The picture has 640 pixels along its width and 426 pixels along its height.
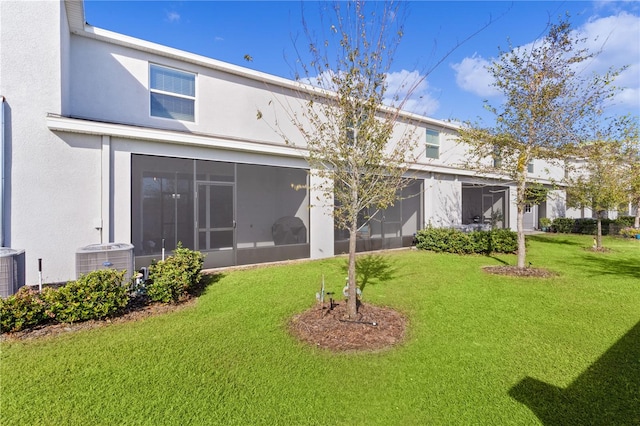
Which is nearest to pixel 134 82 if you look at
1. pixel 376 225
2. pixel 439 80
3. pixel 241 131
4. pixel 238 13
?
pixel 241 131

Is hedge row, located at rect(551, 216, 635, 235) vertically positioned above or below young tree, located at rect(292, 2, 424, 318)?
below

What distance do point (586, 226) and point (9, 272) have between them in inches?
1044

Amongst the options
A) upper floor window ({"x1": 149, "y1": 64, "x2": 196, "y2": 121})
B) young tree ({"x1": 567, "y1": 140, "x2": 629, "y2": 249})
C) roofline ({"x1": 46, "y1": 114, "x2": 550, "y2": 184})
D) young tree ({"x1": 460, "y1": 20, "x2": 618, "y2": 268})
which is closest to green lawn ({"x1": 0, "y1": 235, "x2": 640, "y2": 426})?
roofline ({"x1": 46, "y1": 114, "x2": 550, "y2": 184})

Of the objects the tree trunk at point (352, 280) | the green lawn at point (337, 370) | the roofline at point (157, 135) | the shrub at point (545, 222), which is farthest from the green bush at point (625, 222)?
the tree trunk at point (352, 280)

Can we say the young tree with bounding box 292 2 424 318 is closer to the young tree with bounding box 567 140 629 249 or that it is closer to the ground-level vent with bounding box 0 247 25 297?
the ground-level vent with bounding box 0 247 25 297

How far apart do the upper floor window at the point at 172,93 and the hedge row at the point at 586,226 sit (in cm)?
2329

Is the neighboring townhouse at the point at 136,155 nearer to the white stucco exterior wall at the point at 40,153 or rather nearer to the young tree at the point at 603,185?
the white stucco exterior wall at the point at 40,153

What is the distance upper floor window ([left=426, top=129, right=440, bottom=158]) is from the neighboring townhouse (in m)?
2.20

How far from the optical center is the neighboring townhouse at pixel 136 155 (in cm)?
622

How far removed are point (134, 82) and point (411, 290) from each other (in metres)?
8.85

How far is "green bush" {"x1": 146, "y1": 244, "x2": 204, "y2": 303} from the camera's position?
18.0 feet

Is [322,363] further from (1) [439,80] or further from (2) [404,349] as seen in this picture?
(1) [439,80]

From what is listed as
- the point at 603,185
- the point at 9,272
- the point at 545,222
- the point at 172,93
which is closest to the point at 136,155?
the point at 172,93

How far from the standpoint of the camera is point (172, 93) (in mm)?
8664
